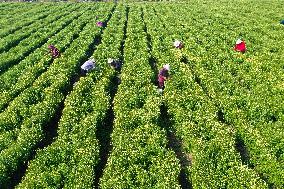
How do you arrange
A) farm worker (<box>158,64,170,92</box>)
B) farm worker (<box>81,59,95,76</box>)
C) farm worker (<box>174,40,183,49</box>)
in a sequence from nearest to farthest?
farm worker (<box>158,64,170,92</box>), farm worker (<box>81,59,95,76</box>), farm worker (<box>174,40,183,49</box>)

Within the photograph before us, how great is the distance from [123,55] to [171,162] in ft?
52.2

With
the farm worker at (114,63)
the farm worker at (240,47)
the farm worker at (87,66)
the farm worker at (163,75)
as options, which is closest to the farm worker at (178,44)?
the farm worker at (240,47)

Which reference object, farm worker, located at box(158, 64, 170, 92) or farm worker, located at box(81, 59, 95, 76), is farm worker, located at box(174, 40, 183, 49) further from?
farm worker, located at box(81, 59, 95, 76)

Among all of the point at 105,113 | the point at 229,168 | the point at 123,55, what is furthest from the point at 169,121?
the point at 123,55

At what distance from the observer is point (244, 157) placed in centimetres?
1603

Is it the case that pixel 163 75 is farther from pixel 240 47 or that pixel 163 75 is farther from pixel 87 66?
pixel 240 47

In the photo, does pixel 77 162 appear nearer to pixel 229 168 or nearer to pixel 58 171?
pixel 58 171

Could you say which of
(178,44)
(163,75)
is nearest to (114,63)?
(163,75)

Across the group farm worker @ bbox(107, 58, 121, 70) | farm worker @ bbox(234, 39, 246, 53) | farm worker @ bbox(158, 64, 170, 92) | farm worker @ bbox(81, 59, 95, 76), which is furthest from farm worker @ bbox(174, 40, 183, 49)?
farm worker @ bbox(81, 59, 95, 76)

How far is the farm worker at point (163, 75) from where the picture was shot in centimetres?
2267

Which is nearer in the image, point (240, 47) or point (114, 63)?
point (114, 63)

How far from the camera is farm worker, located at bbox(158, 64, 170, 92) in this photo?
2267cm

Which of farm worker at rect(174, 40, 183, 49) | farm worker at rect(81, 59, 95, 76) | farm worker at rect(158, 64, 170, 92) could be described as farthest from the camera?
farm worker at rect(174, 40, 183, 49)

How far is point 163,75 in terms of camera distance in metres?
23.4
